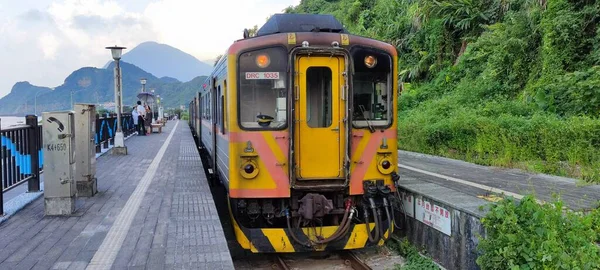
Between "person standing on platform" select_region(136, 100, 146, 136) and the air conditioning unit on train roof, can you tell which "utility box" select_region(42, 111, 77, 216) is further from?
"person standing on platform" select_region(136, 100, 146, 136)

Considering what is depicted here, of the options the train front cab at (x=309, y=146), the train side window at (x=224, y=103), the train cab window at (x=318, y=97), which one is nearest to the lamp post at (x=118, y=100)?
the train side window at (x=224, y=103)

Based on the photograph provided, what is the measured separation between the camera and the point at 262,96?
6.50m

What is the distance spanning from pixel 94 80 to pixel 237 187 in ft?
454

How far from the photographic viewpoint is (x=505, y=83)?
1449 centimetres

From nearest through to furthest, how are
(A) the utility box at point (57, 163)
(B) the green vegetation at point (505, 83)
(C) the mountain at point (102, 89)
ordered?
(A) the utility box at point (57, 163) → (B) the green vegetation at point (505, 83) → (C) the mountain at point (102, 89)

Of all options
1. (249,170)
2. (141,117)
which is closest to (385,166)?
(249,170)

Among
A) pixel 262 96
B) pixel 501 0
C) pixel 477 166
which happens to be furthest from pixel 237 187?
pixel 501 0

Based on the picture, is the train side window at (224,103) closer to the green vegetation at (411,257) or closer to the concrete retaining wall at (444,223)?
the concrete retaining wall at (444,223)

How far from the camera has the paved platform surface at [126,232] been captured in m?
4.78

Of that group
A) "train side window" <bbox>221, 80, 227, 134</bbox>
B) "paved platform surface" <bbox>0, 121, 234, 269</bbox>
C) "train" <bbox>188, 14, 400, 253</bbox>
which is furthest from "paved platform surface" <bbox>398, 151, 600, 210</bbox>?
"paved platform surface" <bbox>0, 121, 234, 269</bbox>

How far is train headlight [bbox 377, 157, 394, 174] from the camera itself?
6652 mm

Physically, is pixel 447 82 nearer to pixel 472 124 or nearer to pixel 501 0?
pixel 501 0

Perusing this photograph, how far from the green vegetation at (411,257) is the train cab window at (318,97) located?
7.17ft

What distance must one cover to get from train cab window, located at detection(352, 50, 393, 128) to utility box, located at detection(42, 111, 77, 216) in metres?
3.79
